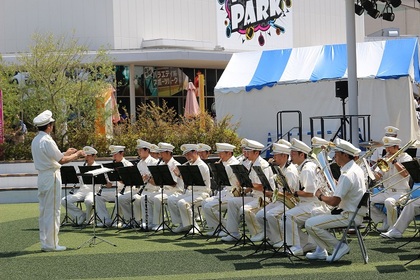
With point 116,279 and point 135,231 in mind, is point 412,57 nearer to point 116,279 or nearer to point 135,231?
point 135,231

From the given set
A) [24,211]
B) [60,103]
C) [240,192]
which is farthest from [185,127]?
[240,192]

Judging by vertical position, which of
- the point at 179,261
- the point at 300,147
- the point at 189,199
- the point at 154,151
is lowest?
the point at 179,261

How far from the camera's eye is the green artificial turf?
1105 centimetres

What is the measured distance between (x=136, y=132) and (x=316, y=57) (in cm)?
550

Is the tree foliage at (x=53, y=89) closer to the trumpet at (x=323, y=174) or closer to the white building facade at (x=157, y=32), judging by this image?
the white building facade at (x=157, y=32)

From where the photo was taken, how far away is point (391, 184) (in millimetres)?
15500

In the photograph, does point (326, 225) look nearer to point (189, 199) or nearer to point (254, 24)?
point (189, 199)

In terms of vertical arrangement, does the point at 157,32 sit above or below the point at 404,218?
above

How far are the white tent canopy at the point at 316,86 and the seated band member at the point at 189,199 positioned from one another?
9672mm

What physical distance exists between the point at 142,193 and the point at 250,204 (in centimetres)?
325

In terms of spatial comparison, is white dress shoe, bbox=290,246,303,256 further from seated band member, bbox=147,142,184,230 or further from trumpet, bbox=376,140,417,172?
seated band member, bbox=147,142,184,230

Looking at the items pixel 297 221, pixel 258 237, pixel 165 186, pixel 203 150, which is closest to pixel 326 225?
pixel 297 221

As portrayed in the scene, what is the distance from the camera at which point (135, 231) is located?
16.4 m

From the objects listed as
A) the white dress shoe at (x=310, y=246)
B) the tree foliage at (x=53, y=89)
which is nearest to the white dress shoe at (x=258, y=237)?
the white dress shoe at (x=310, y=246)
